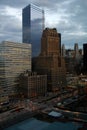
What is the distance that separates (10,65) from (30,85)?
899cm

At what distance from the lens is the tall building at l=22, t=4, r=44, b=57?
125 m

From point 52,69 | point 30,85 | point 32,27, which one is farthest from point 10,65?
point 32,27

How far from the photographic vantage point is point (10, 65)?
2859 inches

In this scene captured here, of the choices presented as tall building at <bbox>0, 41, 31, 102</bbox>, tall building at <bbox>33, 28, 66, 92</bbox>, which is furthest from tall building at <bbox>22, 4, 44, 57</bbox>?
tall building at <bbox>0, 41, 31, 102</bbox>

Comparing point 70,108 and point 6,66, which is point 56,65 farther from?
point 70,108

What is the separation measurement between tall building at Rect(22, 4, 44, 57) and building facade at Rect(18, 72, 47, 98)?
51931mm

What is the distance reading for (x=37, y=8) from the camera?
429 feet

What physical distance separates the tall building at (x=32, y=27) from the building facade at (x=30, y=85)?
51.9 m

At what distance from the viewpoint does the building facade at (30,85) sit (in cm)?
7050

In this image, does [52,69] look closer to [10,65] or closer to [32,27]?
[10,65]

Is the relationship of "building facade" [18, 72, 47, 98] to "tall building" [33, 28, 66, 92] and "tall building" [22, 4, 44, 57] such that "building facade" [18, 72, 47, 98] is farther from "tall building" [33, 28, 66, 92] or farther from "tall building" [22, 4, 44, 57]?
"tall building" [22, 4, 44, 57]

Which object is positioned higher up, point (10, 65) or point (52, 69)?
point (10, 65)

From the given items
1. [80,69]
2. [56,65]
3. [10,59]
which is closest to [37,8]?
[80,69]

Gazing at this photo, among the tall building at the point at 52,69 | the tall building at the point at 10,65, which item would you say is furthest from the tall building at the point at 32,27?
the tall building at the point at 10,65
